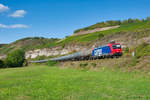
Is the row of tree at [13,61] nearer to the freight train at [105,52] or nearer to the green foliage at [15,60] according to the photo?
the green foliage at [15,60]

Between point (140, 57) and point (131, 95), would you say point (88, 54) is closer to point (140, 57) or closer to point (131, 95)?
point (140, 57)

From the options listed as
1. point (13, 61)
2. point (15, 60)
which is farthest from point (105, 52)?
point (15, 60)

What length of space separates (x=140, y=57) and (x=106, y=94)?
1449 centimetres

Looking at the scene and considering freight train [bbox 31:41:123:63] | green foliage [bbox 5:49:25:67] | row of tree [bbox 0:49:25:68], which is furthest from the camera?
green foliage [bbox 5:49:25:67]

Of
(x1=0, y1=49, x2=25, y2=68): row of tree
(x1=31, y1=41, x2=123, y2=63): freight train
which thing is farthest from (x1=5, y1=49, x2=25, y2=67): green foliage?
(x1=31, y1=41, x2=123, y2=63): freight train

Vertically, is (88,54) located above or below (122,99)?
above

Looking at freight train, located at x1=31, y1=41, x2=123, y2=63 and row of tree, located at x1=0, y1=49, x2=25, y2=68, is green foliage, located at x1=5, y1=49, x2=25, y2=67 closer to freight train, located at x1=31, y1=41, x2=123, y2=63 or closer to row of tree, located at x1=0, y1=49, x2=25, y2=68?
row of tree, located at x1=0, y1=49, x2=25, y2=68

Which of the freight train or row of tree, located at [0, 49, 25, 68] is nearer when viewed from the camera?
the freight train

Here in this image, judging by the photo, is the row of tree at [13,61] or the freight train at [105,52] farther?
the row of tree at [13,61]

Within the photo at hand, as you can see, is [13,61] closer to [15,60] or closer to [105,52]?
[15,60]

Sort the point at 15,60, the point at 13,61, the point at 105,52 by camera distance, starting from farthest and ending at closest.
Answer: the point at 15,60 < the point at 13,61 < the point at 105,52

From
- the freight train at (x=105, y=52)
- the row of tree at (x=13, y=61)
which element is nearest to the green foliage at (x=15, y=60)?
the row of tree at (x=13, y=61)

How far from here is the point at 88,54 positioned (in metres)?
40.2

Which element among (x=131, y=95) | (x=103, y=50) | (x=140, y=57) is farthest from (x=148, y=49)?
(x=131, y=95)
